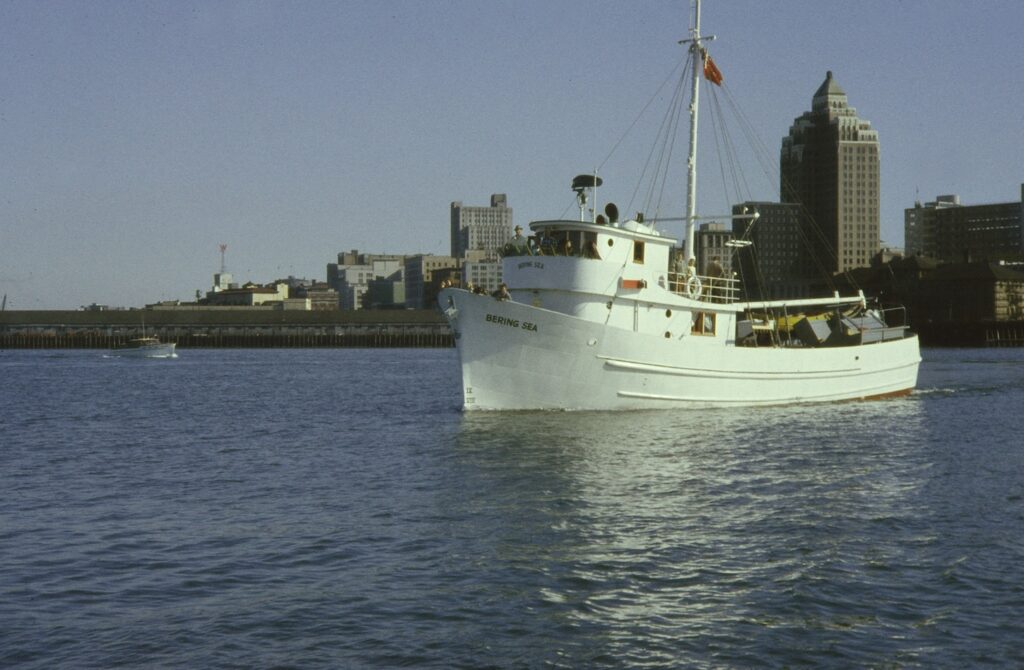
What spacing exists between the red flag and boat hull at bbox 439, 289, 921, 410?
11012 millimetres

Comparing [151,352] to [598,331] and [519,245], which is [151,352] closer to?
[519,245]

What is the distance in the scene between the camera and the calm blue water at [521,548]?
1277 centimetres

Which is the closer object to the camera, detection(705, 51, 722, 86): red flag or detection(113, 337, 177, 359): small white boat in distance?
detection(705, 51, 722, 86): red flag

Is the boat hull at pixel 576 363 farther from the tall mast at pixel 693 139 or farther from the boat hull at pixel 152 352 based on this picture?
the boat hull at pixel 152 352

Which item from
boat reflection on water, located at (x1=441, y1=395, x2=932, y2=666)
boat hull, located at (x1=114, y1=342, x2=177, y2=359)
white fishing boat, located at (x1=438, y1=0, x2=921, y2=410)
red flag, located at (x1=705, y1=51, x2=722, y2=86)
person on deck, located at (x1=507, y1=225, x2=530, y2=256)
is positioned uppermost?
red flag, located at (x1=705, y1=51, x2=722, y2=86)

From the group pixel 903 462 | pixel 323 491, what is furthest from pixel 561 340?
pixel 323 491

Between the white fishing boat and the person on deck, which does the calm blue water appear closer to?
the white fishing boat

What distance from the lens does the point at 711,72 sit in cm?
4416

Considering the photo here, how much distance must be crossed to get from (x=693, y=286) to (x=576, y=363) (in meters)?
7.07

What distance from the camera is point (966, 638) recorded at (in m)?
12.9

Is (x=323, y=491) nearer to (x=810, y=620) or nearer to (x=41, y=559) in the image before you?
(x=41, y=559)

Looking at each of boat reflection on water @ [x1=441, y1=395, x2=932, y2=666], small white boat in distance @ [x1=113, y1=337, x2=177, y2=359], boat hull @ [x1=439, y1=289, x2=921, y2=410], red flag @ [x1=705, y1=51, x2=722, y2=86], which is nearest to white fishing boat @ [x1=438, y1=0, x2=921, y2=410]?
boat hull @ [x1=439, y1=289, x2=921, y2=410]

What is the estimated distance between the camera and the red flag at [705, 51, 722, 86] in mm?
44094

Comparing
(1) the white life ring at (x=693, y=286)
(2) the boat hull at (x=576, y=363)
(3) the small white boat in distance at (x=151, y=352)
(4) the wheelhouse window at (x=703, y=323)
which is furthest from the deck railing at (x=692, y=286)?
(3) the small white boat in distance at (x=151, y=352)
